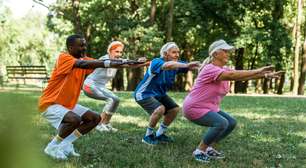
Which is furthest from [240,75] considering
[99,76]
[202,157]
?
[99,76]

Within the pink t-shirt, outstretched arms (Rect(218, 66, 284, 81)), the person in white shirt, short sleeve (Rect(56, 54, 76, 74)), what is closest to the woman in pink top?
the pink t-shirt

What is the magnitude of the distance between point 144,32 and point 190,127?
21.6 meters

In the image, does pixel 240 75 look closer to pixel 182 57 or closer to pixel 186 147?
Answer: pixel 186 147

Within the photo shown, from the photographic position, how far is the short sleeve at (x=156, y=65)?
7.37 metres

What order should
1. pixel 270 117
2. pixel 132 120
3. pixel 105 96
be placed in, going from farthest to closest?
pixel 270 117
pixel 132 120
pixel 105 96

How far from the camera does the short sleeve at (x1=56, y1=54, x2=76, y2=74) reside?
5.92 meters

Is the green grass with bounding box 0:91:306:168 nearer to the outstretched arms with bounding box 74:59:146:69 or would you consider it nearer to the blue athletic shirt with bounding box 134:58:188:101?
the blue athletic shirt with bounding box 134:58:188:101

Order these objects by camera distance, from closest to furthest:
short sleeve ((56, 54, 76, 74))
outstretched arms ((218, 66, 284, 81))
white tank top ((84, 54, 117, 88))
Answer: outstretched arms ((218, 66, 284, 81)), short sleeve ((56, 54, 76, 74)), white tank top ((84, 54, 117, 88))

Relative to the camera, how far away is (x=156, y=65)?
742cm

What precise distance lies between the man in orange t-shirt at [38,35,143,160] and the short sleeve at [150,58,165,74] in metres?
1.30

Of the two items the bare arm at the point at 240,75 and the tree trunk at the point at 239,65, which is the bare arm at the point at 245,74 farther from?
the tree trunk at the point at 239,65

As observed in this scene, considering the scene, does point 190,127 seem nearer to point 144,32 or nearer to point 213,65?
point 213,65

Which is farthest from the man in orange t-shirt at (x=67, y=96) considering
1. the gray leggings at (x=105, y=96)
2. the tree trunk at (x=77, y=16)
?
the tree trunk at (x=77, y=16)

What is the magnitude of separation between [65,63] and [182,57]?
36.9 meters
